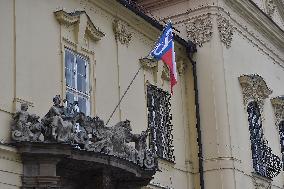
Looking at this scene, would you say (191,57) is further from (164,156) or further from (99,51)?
(99,51)

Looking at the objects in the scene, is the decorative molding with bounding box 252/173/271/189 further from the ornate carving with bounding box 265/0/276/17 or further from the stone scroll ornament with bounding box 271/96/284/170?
the ornate carving with bounding box 265/0/276/17

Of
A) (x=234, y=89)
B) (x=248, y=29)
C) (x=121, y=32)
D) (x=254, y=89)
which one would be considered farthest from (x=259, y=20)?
(x=121, y=32)

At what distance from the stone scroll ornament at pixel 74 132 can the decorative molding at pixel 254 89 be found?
6640 millimetres

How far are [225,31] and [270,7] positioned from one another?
211 inches

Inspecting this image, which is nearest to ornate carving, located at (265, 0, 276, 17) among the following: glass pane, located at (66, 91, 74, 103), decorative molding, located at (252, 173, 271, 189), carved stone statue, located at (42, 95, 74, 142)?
decorative molding, located at (252, 173, 271, 189)

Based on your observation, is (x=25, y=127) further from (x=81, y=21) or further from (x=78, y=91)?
(x=81, y=21)

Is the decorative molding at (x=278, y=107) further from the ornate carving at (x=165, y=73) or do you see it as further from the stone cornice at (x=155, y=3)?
the ornate carving at (x=165, y=73)

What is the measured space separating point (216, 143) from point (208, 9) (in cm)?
413

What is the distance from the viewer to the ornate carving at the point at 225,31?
19156 mm

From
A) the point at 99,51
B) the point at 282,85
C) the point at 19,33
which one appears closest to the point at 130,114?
the point at 99,51

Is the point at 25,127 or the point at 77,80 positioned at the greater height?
the point at 77,80

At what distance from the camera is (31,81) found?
12477 mm

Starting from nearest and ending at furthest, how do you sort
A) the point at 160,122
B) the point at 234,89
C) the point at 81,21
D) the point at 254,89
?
the point at 81,21 → the point at 160,122 → the point at 234,89 → the point at 254,89

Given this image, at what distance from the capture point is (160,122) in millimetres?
17453
